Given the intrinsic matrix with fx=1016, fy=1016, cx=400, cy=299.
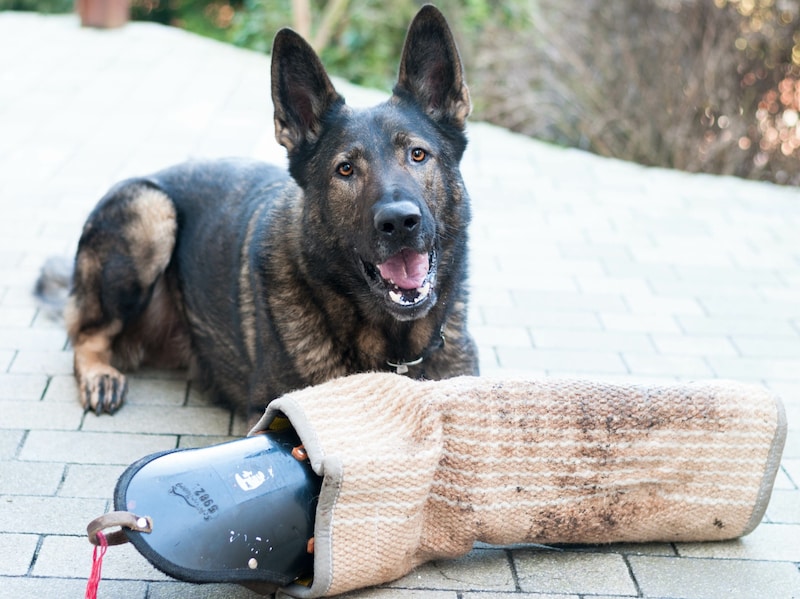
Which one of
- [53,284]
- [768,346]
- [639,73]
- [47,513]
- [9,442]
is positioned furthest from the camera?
[639,73]

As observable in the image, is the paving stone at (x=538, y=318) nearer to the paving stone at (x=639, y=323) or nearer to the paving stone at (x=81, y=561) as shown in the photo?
the paving stone at (x=639, y=323)

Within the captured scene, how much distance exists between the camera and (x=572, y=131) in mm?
8633

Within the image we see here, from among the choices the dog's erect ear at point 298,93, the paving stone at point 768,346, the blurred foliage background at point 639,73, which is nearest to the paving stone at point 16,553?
the dog's erect ear at point 298,93

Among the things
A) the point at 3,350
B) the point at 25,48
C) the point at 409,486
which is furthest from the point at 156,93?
the point at 409,486

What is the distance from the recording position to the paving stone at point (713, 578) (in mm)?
2918

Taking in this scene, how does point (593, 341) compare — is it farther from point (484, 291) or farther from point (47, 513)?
point (47, 513)

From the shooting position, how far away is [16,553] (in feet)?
9.55

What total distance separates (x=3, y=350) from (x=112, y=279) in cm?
62

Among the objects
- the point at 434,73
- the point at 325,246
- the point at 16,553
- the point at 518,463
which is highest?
the point at 434,73

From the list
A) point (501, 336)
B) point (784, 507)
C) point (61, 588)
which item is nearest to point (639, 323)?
point (501, 336)

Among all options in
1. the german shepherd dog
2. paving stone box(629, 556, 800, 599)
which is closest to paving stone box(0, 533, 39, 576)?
the german shepherd dog

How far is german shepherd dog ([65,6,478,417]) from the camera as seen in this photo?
3211 millimetres

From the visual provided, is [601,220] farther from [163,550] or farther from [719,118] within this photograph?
[163,550]

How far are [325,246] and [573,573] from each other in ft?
4.20
